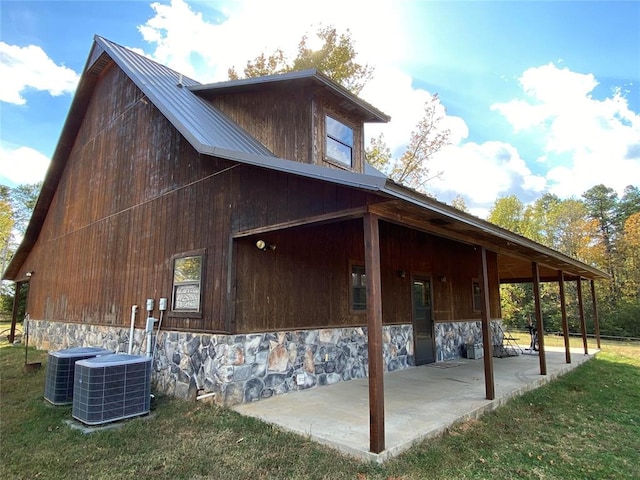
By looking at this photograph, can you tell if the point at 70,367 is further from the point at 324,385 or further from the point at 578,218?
the point at 578,218

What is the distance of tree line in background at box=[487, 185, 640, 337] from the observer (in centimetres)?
2322

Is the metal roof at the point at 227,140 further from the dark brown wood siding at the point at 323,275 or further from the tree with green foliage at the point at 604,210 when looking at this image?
the tree with green foliage at the point at 604,210

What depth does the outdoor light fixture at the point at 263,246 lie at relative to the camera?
221 inches

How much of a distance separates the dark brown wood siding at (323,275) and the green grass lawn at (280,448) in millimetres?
1576

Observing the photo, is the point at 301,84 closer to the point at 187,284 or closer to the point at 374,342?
the point at 187,284

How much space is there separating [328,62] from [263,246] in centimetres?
1265

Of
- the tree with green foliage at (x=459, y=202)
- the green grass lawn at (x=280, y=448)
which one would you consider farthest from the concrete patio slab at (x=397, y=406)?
the tree with green foliage at (x=459, y=202)

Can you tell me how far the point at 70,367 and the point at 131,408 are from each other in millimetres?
1552

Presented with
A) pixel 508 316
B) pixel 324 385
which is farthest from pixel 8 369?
pixel 508 316

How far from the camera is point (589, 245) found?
83.4ft

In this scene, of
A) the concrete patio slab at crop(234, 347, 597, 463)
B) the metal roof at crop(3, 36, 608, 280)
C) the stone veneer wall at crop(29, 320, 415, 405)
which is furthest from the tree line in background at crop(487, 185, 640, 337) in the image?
the stone veneer wall at crop(29, 320, 415, 405)

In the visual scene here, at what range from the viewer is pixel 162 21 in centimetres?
1034

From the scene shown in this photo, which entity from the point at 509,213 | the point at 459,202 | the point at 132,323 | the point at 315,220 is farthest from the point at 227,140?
the point at 509,213

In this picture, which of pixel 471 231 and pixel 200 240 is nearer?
pixel 471 231
